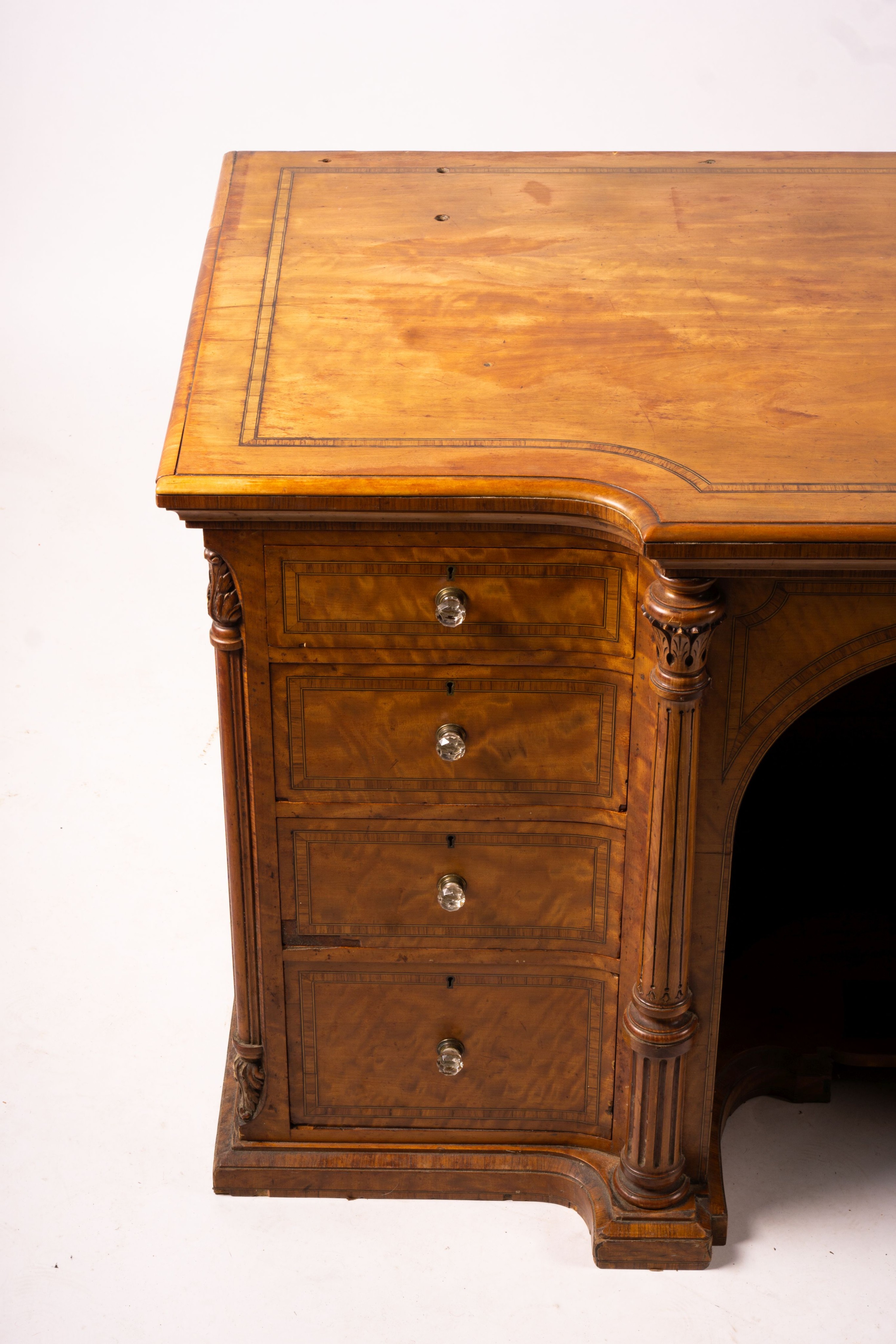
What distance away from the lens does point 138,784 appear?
336 centimetres

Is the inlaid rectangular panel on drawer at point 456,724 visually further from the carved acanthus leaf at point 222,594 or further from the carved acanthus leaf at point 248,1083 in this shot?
the carved acanthus leaf at point 248,1083

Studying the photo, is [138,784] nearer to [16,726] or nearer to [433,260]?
[16,726]

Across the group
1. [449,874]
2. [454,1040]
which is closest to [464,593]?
[449,874]

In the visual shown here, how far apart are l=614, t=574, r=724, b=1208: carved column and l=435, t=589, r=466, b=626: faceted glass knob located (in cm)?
23

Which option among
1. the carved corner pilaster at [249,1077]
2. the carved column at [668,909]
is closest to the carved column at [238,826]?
the carved corner pilaster at [249,1077]

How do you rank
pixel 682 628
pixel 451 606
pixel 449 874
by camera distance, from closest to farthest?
pixel 682 628 → pixel 451 606 → pixel 449 874

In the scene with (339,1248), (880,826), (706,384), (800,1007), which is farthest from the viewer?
(880,826)

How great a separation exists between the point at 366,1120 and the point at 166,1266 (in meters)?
0.34

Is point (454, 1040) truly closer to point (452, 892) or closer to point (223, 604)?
point (452, 892)

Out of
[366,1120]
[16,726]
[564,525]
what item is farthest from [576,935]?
[16,726]

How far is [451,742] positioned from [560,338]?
59cm

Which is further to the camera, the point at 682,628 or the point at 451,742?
the point at 451,742

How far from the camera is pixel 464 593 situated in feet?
7.43

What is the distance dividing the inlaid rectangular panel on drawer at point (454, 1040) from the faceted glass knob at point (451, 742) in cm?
36
